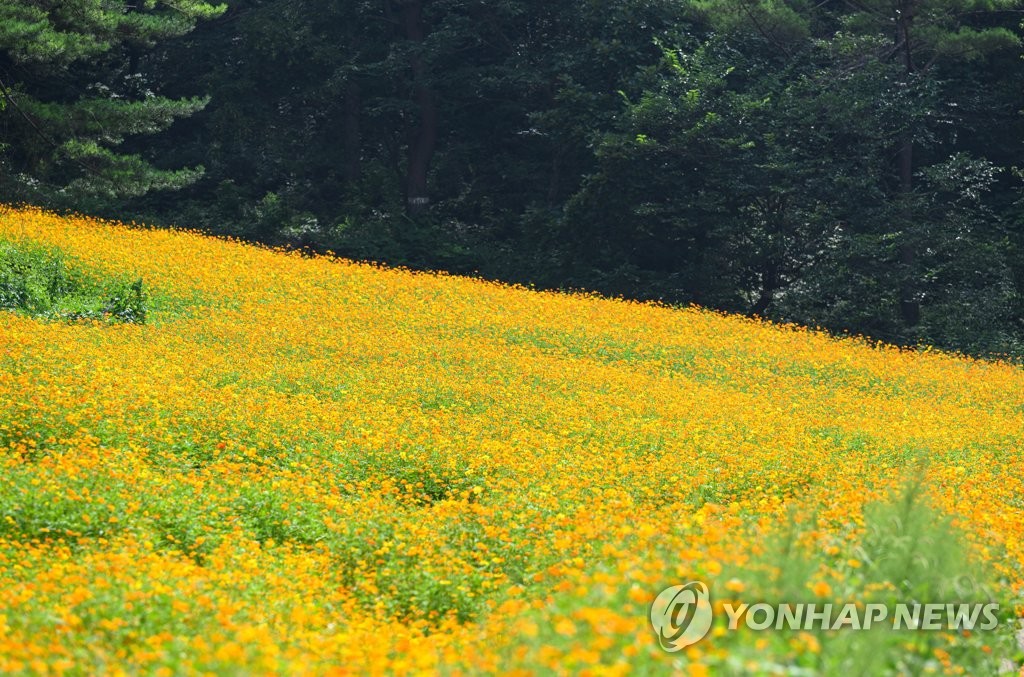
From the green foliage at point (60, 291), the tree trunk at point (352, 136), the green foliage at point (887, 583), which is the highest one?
the green foliage at point (887, 583)

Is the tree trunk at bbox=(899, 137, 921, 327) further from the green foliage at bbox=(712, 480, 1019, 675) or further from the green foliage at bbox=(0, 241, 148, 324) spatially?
the green foliage at bbox=(712, 480, 1019, 675)

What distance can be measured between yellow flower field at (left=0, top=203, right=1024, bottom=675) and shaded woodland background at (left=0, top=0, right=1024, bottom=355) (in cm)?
526

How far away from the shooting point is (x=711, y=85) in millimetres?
28156

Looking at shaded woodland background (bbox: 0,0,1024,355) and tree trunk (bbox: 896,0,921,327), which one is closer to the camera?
shaded woodland background (bbox: 0,0,1024,355)

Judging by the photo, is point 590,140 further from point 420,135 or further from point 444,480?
point 444,480

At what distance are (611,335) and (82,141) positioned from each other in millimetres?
10359

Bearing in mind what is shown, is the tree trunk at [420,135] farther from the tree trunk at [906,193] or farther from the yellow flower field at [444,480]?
the tree trunk at [906,193]

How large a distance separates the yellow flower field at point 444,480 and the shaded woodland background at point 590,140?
17.3ft

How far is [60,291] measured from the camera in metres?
18.9

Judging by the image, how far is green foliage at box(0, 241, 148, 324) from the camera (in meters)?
17.6

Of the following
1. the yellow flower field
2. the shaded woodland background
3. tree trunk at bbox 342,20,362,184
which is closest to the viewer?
the yellow flower field

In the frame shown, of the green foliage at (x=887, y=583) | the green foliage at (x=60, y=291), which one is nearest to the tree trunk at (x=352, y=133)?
the green foliage at (x=60, y=291)

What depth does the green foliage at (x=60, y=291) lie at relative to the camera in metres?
17.6

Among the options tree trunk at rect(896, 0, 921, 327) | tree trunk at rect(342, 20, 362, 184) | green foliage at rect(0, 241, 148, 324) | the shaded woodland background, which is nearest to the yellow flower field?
green foliage at rect(0, 241, 148, 324)
